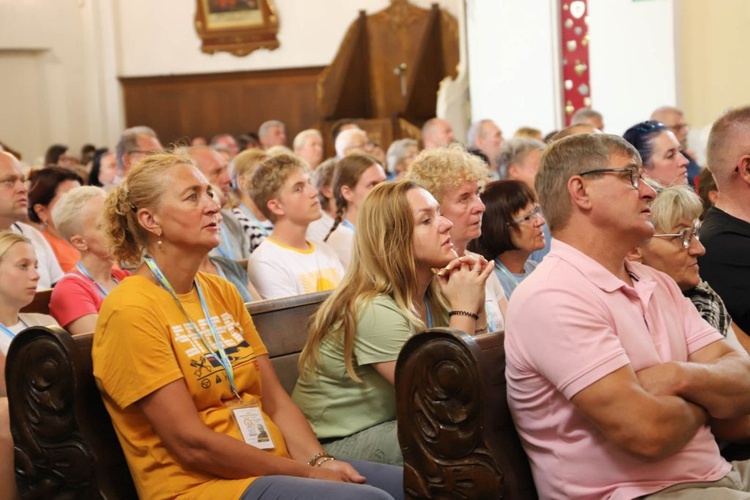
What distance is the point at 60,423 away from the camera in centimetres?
272

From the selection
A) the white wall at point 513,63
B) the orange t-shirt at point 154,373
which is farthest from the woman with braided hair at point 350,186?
the white wall at point 513,63

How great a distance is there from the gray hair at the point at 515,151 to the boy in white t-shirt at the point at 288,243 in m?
1.87

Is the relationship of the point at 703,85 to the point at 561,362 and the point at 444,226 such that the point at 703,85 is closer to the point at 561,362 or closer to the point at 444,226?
the point at 444,226

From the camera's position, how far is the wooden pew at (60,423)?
8.92 ft

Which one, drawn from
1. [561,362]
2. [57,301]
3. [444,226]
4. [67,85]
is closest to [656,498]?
[561,362]

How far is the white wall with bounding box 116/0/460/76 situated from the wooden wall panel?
155 mm

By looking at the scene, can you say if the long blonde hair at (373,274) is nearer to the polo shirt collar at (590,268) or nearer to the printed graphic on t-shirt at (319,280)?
the polo shirt collar at (590,268)

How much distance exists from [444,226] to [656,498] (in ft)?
3.69

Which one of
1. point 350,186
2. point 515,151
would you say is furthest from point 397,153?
point 350,186

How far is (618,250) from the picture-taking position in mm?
2598

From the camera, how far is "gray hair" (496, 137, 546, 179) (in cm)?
647

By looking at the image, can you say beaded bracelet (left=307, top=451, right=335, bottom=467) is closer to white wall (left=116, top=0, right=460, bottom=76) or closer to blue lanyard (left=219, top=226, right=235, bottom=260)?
blue lanyard (left=219, top=226, right=235, bottom=260)

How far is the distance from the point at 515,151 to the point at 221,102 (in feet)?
34.2

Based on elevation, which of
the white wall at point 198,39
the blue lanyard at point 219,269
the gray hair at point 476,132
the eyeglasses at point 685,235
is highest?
the white wall at point 198,39
